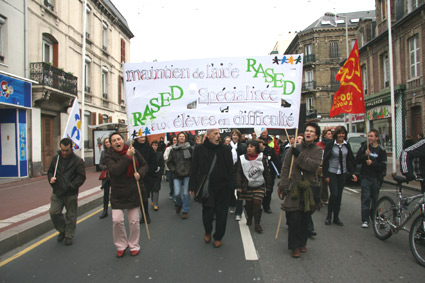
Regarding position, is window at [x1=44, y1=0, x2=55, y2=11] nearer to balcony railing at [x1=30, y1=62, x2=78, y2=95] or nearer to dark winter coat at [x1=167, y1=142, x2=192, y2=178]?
balcony railing at [x1=30, y1=62, x2=78, y2=95]

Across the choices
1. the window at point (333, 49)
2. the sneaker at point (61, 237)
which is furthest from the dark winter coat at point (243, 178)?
the window at point (333, 49)

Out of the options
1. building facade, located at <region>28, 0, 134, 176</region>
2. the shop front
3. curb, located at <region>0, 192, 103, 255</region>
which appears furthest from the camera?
building facade, located at <region>28, 0, 134, 176</region>

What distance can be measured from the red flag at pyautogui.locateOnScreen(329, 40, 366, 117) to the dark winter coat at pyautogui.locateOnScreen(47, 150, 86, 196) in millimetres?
5114

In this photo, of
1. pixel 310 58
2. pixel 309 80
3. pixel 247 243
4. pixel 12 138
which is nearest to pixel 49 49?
pixel 12 138

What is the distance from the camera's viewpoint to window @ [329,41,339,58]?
41.7 meters

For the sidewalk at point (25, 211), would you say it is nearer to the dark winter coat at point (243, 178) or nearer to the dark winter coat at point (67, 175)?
the dark winter coat at point (67, 175)

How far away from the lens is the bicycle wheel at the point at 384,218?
4848 mm

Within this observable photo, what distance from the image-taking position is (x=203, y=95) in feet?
16.9

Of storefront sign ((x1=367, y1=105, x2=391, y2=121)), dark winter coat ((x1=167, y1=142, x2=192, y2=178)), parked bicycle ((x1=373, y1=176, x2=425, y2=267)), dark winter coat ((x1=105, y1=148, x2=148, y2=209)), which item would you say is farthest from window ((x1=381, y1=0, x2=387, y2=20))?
dark winter coat ((x1=105, y1=148, x2=148, y2=209))

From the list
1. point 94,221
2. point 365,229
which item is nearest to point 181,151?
point 94,221

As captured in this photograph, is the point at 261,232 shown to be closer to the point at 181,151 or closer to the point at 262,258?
the point at 262,258

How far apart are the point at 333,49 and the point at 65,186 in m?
43.0

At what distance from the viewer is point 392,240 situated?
5.08 metres

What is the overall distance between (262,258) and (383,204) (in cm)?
226
